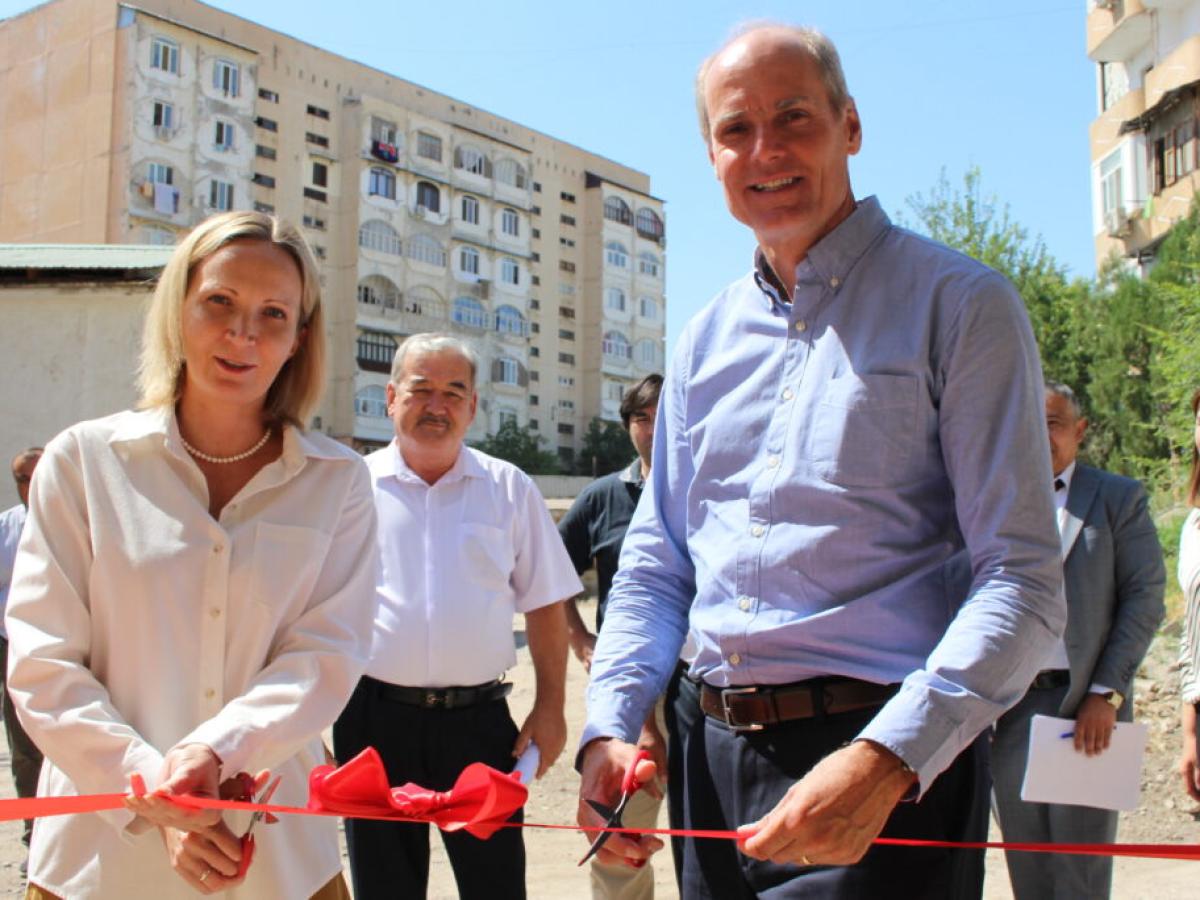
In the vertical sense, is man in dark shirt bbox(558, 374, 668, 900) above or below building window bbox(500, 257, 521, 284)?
below

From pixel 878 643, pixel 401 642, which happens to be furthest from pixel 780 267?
pixel 401 642

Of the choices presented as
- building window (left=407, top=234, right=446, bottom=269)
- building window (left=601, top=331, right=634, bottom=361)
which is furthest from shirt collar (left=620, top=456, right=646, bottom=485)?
building window (left=601, top=331, right=634, bottom=361)

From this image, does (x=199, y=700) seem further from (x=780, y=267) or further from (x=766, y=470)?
(x=780, y=267)

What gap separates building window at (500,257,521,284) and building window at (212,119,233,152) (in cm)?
1630

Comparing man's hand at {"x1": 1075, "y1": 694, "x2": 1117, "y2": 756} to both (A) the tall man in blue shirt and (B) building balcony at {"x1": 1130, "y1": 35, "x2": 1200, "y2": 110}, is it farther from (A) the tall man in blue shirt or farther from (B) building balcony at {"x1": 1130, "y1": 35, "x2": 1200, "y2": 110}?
(B) building balcony at {"x1": 1130, "y1": 35, "x2": 1200, "y2": 110}

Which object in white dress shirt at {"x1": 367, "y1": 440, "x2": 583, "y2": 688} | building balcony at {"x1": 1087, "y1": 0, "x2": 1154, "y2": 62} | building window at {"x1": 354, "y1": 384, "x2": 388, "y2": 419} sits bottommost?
white dress shirt at {"x1": 367, "y1": 440, "x2": 583, "y2": 688}

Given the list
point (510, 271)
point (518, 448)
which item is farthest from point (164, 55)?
point (518, 448)

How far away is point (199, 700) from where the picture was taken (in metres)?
2.54

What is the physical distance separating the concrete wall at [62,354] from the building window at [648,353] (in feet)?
173

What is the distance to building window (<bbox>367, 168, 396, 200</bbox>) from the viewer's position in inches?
2076

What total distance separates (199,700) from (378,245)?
52354 millimetres

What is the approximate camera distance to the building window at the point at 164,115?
43.8m

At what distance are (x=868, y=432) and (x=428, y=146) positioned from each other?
56.0m

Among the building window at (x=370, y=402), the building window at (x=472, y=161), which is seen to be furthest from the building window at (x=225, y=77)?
the building window at (x=370, y=402)
